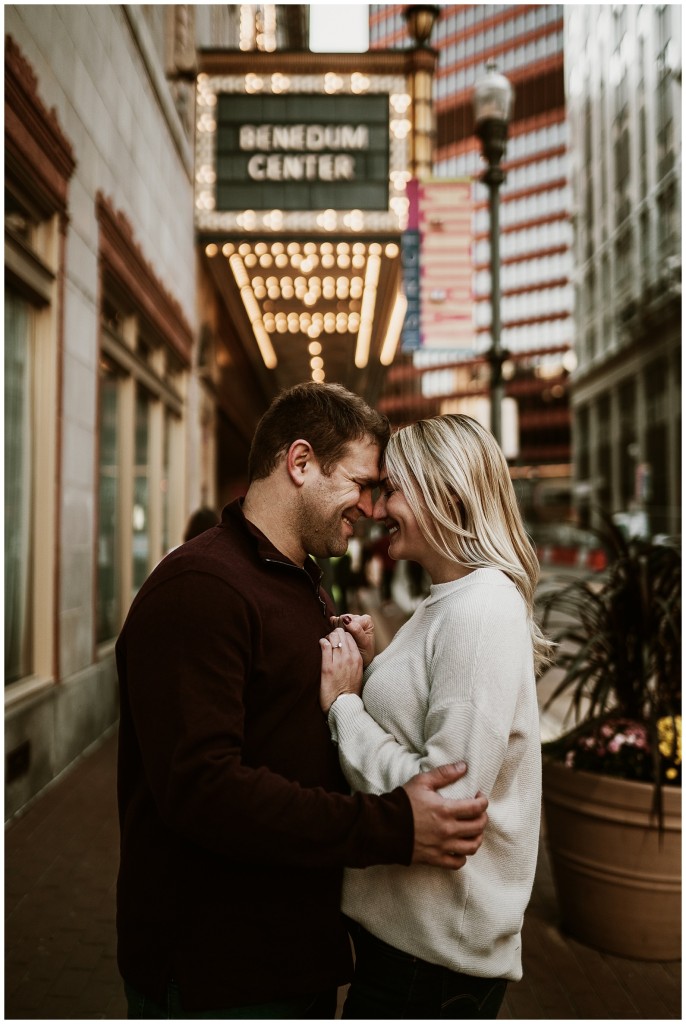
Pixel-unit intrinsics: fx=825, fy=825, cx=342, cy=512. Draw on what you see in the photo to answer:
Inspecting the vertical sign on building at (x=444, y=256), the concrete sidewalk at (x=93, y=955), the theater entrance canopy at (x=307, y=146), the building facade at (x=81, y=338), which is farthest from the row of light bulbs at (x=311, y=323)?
the concrete sidewalk at (x=93, y=955)

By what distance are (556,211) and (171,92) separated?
90936mm

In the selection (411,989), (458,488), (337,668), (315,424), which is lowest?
(411,989)

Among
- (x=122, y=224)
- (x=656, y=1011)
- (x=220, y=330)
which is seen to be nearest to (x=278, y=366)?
(x=220, y=330)

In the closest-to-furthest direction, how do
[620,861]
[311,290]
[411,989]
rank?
[411,989]
[620,861]
[311,290]

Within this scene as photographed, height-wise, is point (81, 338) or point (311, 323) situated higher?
point (311, 323)

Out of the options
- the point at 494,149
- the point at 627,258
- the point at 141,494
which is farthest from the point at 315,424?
the point at 627,258

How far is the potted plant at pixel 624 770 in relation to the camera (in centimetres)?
357

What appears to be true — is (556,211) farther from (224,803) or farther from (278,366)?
(224,803)

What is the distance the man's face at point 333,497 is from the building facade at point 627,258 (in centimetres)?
2802

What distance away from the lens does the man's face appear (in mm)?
1870

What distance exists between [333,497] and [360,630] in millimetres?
398

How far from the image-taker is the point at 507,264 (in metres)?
98.6

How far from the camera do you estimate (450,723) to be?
160cm

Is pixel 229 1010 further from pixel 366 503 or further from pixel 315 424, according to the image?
pixel 315 424
